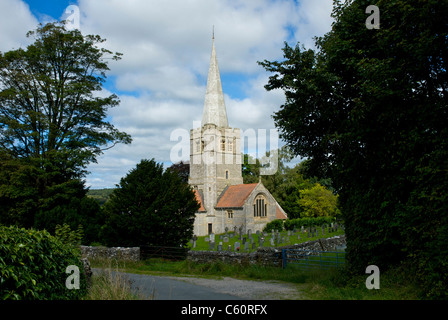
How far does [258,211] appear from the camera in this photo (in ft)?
143

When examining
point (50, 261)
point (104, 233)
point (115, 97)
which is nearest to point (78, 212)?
point (104, 233)

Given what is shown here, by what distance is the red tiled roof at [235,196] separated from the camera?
4300 cm

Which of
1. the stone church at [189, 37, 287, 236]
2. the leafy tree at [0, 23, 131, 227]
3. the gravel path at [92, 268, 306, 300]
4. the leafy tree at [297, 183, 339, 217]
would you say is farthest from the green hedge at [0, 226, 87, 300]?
the leafy tree at [297, 183, 339, 217]

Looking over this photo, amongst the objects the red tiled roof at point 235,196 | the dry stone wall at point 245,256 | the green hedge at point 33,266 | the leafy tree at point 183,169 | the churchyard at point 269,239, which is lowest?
the churchyard at point 269,239

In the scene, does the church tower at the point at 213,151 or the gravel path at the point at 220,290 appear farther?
the church tower at the point at 213,151

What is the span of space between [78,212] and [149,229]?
6822mm

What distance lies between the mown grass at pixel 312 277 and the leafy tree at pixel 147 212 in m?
1.65

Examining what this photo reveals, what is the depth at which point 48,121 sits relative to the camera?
21.3 metres

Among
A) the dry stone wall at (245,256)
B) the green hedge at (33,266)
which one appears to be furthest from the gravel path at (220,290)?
the dry stone wall at (245,256)

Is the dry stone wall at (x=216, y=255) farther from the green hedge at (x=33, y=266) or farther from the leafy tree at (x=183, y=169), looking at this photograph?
the leafy tree at (x=183, y=169)

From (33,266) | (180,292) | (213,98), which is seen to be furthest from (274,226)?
(33,266)

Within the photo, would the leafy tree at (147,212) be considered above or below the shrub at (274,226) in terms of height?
above

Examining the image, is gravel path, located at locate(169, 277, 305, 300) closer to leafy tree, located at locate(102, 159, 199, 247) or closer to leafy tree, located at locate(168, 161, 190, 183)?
leafy tree, located at locate(102, 159, 199, 247)

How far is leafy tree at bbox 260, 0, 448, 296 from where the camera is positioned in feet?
24.5
